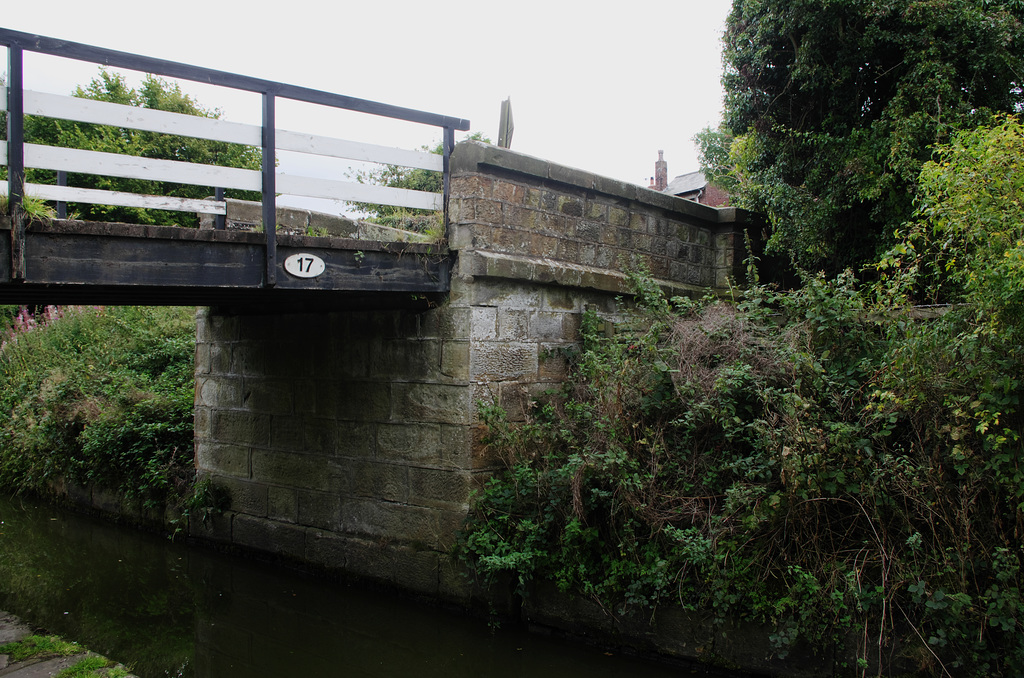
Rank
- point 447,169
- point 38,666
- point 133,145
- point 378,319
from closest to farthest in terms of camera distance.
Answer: point 38,666 → point 447,169 → point 378,319 → point 133,145

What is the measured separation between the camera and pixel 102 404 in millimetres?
10820

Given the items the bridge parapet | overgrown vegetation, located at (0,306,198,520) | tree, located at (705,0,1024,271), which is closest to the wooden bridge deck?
the bridge parapet

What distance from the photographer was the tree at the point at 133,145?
1980 cm

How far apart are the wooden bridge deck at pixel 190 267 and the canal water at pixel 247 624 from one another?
2.65m

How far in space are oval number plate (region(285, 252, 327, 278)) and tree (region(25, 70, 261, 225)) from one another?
46.0 feet

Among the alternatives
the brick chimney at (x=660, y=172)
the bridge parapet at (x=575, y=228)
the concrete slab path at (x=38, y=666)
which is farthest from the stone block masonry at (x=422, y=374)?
the brick chimney at (x=660, y=172)

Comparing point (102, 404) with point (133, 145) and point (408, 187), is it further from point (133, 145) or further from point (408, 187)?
point (133, 145)

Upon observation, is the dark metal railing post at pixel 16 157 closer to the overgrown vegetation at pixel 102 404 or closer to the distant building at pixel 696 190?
the overgrown vegetation at pixel 102 404

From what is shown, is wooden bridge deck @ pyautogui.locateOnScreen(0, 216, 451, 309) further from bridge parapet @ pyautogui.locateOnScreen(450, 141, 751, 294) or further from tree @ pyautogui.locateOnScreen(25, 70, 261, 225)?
tree @ pyautogui.locateOnScreen(25, 70, 261, 225)

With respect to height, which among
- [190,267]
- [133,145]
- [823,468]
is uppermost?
[133,145]

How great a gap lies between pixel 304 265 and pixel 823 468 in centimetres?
383

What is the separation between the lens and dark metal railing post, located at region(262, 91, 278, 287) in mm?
5504

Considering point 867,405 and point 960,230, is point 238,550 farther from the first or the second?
point 960,230

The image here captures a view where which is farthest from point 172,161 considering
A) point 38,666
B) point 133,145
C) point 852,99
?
point 133,145
